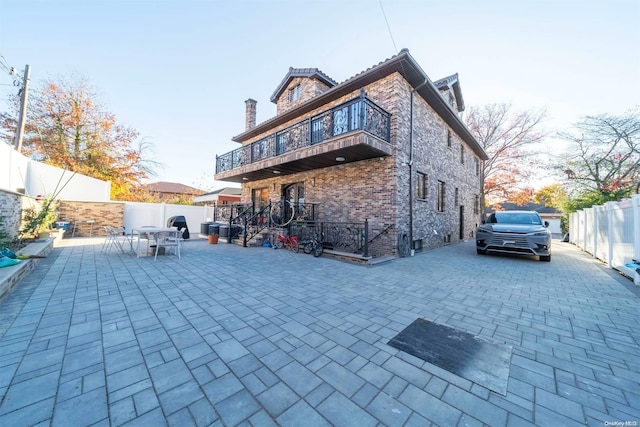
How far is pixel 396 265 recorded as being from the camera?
6.26m

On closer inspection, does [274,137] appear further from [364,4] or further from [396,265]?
[396,265]

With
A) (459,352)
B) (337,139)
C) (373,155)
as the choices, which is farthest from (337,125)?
(459,352)

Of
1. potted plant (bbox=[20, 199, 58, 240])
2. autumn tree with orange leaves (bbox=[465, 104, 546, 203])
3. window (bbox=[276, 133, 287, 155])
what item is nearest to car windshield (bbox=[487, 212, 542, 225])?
window (bbox=[276, 133, 287, 155])

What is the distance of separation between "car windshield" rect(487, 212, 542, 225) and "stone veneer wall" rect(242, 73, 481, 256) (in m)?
2.10

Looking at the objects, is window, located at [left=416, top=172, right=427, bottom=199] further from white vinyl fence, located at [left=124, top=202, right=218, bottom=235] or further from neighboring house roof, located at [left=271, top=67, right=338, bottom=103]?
white vinyl fence, located at [left=124, top=202, right=218, bottom=235]

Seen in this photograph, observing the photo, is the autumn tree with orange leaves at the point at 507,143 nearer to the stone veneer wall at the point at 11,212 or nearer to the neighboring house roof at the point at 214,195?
the neighboring house roof at the point at 214,195

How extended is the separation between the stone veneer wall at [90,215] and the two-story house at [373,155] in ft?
21.6

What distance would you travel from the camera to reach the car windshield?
7.84m

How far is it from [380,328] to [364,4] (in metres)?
8.09

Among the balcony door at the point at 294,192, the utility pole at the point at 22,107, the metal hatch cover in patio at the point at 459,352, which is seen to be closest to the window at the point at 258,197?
the balcony door at the point at 294,192

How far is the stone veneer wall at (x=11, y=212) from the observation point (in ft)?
20.7

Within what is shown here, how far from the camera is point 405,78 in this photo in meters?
7.92

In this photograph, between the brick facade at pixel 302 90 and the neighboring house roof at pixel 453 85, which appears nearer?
the brick facade at pixel 302 90

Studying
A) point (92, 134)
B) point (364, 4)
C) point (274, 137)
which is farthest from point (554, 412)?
point (92, 134)
